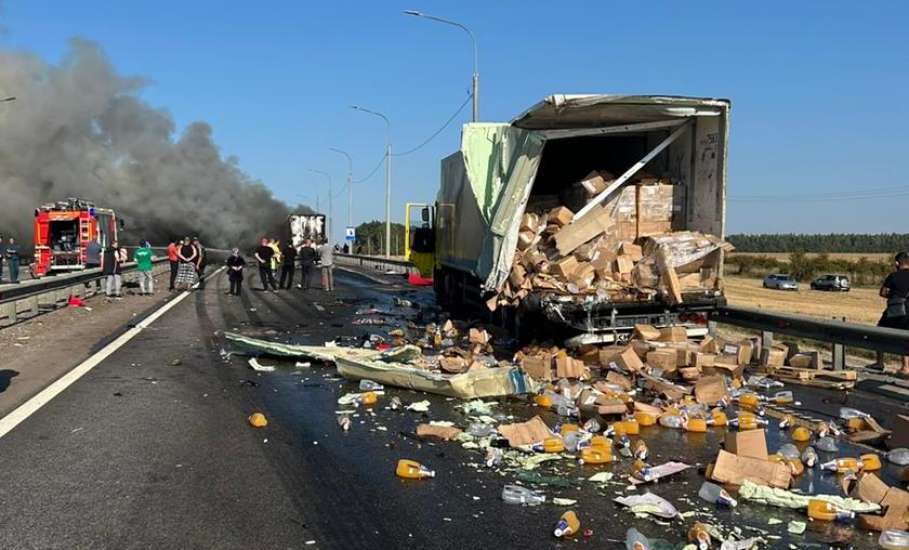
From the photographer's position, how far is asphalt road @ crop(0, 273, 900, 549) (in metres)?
4.18

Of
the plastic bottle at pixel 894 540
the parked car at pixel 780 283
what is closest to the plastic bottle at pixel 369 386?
the plastic bottle at pixel 894 540

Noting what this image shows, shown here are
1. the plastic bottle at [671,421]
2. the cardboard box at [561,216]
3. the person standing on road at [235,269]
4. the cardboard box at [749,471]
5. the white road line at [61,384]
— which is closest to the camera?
the cardboard box at [749,471]

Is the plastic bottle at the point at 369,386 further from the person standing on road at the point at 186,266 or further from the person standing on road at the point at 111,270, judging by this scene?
the person standing on road at the point at 186,266

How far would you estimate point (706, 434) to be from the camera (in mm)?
6656

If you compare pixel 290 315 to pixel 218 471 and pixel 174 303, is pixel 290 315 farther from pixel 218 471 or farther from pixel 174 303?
pixel 218 471

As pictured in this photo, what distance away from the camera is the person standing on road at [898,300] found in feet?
31.4

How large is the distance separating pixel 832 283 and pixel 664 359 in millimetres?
54564

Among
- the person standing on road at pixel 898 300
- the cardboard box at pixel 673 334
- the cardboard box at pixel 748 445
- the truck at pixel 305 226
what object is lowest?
the cardboard box at pixel 748 445

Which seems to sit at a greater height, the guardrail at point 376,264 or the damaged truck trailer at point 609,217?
the damaged truck trailer at point 609,217

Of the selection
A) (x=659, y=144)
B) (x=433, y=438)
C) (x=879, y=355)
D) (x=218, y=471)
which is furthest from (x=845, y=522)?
(x=659, y=144)

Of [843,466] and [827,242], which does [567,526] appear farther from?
[827,242]

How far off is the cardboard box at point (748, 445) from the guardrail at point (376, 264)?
27463 millimetres

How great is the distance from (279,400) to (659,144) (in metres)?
6.31

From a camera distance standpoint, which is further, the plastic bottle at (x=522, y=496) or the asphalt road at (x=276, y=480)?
the plastic bottle at (x=522, y=496)
